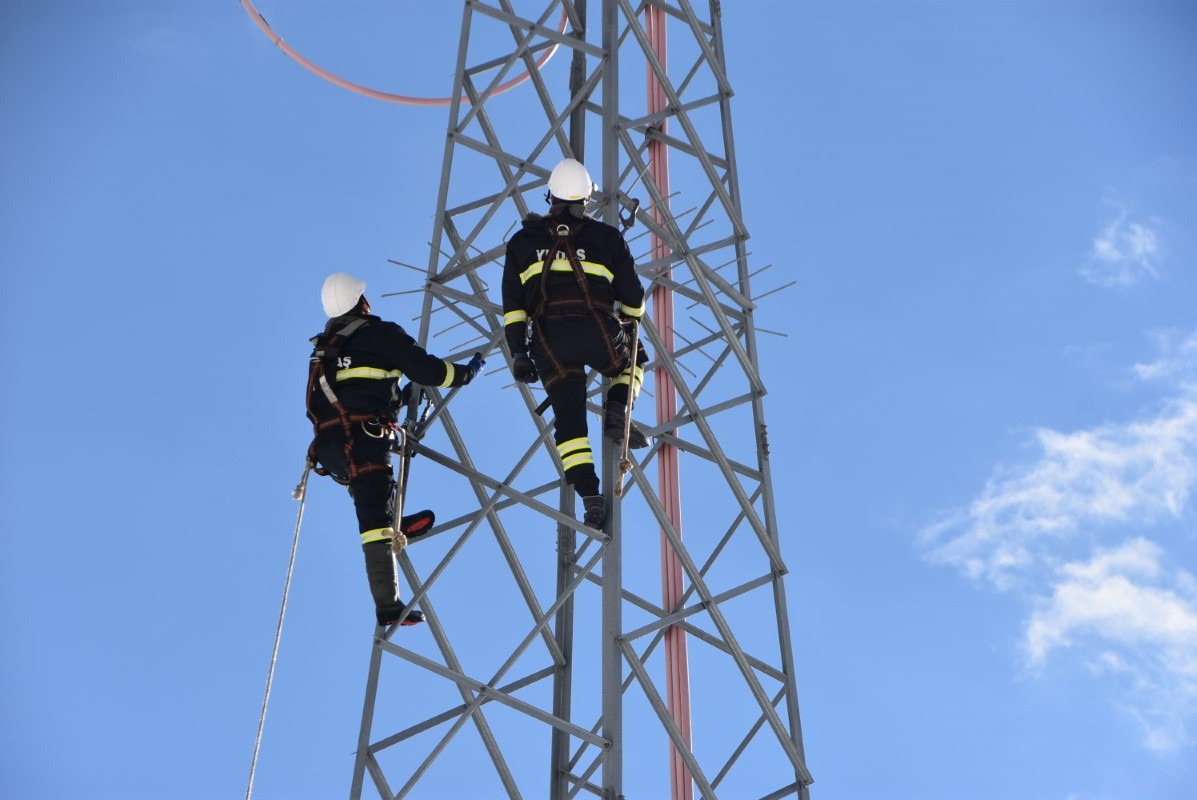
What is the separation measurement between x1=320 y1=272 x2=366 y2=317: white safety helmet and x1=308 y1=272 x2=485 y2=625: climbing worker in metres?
0.25

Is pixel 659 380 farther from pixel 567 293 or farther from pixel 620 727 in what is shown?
pixel 620 727

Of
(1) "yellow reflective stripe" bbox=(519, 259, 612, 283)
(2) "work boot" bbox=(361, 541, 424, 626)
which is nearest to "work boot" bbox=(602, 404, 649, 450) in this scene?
(1) "yellow reflective stripe" bbox=(519, 259, 612, 283)

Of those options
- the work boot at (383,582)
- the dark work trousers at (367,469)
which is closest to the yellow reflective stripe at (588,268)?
the dark work trousers at (367,469)

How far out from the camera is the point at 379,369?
12359 millimetres

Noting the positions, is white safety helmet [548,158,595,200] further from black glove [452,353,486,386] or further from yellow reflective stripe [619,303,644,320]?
black glove [452,353,486,386]

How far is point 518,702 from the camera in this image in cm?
1215

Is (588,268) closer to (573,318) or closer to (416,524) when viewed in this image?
(573,318)

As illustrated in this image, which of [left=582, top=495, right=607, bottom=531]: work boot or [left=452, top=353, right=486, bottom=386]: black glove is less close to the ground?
Answer: [left=452, top=353, right=486, bottom=386]: black glove

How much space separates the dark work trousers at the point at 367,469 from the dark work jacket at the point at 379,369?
7.8 inches

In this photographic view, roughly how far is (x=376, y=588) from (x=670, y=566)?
428 centimetres

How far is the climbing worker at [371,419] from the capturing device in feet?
40.1

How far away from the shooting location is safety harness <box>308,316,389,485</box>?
40.2 ft

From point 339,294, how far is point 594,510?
2869 mm

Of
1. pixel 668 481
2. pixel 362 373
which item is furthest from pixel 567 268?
pixel 668 481
